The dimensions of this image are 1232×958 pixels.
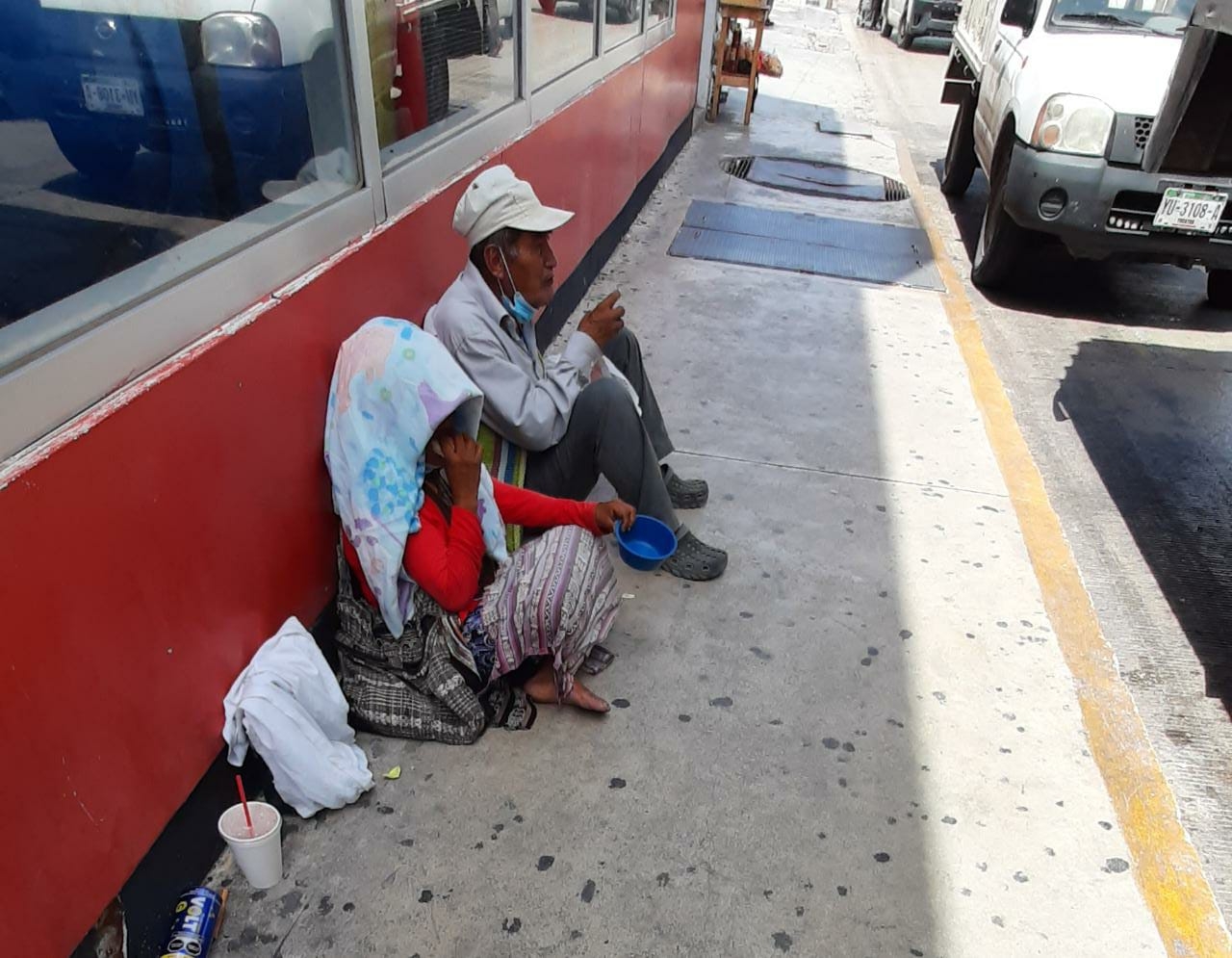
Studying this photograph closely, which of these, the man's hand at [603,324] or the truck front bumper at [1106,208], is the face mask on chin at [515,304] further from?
the truck front bumper at [1106,208]

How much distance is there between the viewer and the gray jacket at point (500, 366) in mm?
2328

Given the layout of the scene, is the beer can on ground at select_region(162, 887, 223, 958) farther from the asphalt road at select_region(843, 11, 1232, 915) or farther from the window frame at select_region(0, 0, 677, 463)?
the asphalt road at select_region(843, 11, 1232, 915)

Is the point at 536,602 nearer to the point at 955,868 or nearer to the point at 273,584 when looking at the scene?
the point at 273,584

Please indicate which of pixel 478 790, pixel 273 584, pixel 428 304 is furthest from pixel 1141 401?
pixel 273 584

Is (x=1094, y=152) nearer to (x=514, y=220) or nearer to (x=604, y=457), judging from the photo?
(x=604, y=457)

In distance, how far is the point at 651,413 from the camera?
311 centimetres

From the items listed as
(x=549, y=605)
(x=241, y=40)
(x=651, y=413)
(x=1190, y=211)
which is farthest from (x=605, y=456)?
(x=1190, y=211)

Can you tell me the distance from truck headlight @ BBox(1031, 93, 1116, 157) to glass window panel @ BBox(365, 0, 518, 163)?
2.86 metres

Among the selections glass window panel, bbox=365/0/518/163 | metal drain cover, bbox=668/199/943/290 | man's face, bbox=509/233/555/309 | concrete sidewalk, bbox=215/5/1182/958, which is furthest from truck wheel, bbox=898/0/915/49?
man's face, bbox=509/233/555/309

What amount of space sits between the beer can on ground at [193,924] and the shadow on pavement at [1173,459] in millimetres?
2646

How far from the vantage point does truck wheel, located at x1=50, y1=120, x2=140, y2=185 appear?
5.58 feet

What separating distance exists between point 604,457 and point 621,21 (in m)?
3.78

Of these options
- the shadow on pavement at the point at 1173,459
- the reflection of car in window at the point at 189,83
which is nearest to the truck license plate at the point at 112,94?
the reflection of car in window at the point at 189,83

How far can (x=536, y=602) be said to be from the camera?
209 centimetres
